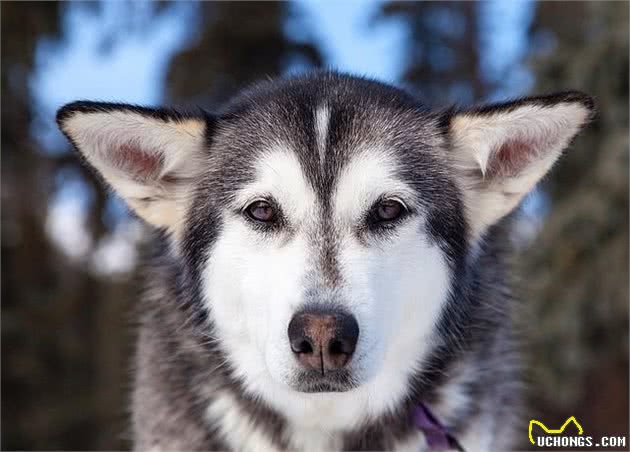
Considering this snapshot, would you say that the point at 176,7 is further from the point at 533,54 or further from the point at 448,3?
the point at 533,54

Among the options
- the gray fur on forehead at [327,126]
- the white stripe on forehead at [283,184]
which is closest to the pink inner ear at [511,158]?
the gray fur on forehead at [327,126]

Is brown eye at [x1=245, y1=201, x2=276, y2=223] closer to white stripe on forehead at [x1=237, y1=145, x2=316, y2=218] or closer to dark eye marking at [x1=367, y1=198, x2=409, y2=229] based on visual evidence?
white stripe on forehead at [x1=237, y1=145, x2=316, y2=218]

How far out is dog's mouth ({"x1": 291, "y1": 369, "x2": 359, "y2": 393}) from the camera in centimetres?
260

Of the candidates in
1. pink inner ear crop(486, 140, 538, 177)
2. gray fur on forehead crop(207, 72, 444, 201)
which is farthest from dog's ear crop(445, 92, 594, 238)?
gray fur on forehead crop(207, 72, 444, 201)

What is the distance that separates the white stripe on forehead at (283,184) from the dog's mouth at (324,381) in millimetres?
553

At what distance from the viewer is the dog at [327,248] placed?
2729mm

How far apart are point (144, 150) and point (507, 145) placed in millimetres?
1390

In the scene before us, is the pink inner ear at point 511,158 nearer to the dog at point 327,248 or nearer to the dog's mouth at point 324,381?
the dog at point 327,248


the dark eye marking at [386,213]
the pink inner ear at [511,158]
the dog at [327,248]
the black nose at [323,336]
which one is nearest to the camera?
the black nose at [323,336]

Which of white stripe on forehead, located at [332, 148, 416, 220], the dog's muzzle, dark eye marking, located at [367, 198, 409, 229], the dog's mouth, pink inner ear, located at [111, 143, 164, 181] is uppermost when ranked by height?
pink inner ear, located at [111, 143, 164, 181]

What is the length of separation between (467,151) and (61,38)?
607 centimetres

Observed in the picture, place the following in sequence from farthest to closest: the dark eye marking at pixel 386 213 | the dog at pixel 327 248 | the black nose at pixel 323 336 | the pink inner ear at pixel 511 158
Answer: the pink inner ear at pixel 511 158, the dark eye marking at pixel 386 213, the dog at pixel 327 248, the black nose at pixel 323 336

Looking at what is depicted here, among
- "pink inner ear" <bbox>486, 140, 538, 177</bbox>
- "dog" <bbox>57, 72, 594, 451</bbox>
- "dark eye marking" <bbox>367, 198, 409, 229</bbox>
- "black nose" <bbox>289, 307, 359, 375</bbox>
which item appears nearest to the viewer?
"black nose" <bbox>289, 307, 359, 375</bbox>

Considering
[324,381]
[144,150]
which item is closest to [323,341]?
[324,381]
